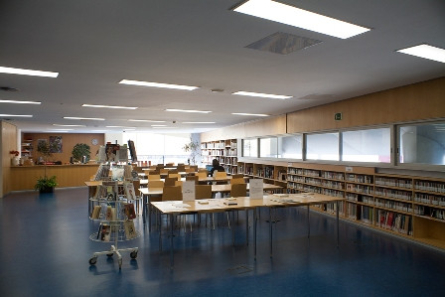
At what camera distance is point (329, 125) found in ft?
27.2

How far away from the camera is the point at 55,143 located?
20.9 meters

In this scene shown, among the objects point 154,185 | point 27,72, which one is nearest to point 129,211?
point 154,185

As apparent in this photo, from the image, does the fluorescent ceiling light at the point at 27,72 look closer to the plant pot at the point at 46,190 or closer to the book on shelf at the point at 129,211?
the book on shelf at the point at 129,211

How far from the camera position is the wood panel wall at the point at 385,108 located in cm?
566

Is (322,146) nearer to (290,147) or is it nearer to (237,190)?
(290,147)

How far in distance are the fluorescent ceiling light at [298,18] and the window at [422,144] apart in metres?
3.61

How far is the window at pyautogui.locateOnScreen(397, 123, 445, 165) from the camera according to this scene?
18.9ft

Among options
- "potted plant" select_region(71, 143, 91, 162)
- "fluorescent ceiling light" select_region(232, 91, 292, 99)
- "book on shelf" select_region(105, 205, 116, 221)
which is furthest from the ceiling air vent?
"potted plant" select_region(71, 143, 91, 162)

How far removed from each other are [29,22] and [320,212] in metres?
7.82

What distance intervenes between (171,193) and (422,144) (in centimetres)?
504

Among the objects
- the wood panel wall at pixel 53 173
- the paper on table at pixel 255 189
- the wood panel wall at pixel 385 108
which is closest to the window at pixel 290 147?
the wood panel wall at pixel 385 108

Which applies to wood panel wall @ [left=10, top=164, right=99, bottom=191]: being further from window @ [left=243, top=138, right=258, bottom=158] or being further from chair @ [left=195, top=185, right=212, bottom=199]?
chair @ [left=195, top=185, right=212, bottom=199]

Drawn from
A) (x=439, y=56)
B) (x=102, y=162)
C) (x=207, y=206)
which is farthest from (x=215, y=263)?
(x=439, y=56)

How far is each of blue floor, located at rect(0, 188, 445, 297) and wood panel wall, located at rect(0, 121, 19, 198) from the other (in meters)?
5.49
